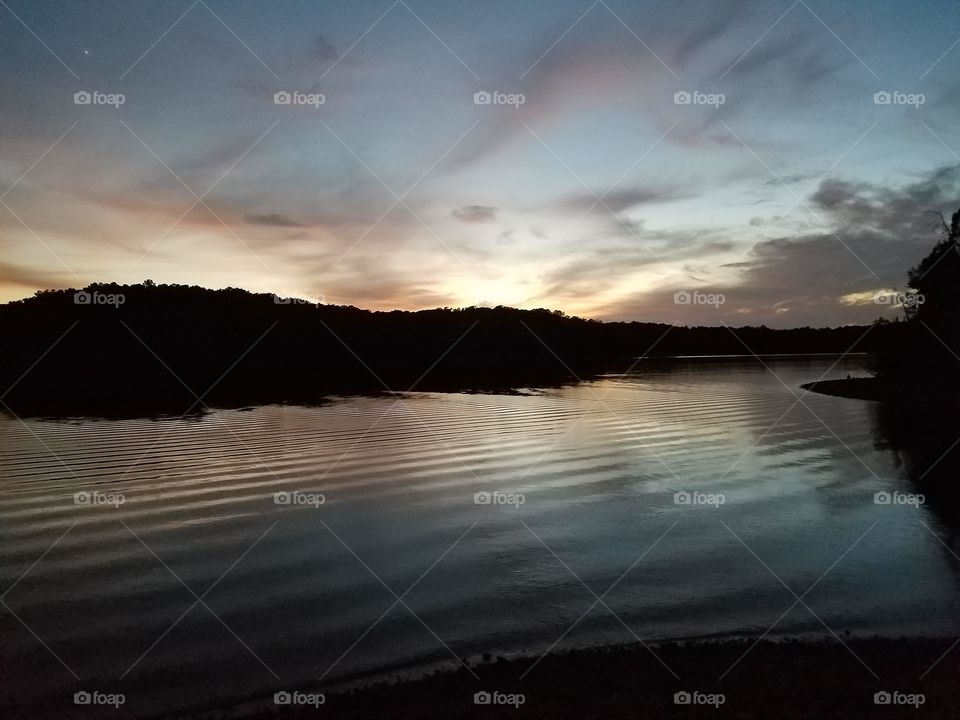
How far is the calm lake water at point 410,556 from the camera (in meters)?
8.12

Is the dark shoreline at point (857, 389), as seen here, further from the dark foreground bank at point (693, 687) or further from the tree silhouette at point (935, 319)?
the dark foreground bank at point (693, 687)

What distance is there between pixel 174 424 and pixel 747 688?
3078 centimetres

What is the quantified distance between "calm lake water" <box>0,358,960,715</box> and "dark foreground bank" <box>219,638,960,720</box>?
17.8 inches

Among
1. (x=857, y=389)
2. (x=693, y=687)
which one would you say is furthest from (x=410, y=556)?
(x=857, y=389)

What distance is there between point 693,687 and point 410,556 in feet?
20.4

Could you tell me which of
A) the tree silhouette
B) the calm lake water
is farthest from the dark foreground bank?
the tree silhouette

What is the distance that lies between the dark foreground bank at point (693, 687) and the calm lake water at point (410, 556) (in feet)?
1.48

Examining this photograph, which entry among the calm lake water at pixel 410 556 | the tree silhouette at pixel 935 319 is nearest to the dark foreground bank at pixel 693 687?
the calm lake water at pixel 410 556

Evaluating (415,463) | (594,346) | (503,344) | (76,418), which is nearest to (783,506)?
(415,463)

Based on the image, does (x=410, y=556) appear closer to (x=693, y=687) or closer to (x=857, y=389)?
(x=693, y=687)

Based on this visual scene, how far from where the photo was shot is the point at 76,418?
34.2 m

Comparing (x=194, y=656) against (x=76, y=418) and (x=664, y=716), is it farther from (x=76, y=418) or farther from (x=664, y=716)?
(x=76, y=418)

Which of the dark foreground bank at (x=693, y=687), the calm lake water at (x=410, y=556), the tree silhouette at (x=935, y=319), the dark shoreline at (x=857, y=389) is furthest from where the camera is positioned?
Answer: the dark shoreline at (x=857, y=389)

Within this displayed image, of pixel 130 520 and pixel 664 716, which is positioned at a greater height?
pixel 130 520
